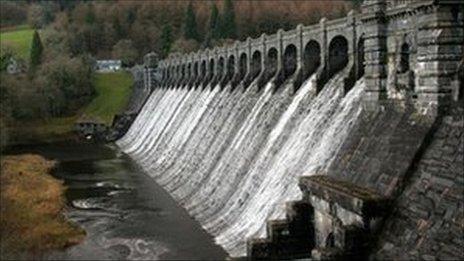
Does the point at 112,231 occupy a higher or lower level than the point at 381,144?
lower

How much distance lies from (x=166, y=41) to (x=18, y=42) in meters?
41.2

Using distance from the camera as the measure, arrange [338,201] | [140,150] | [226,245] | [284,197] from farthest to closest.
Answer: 1. [140,150]
2. [226,245]
3. [284,197]
4. [338,201]

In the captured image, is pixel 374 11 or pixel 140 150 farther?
pixel 140 150

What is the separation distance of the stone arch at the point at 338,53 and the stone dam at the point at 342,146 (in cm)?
11

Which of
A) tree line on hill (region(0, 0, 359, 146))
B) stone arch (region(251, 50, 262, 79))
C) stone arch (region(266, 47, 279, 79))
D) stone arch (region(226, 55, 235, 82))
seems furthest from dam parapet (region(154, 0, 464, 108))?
tree line on hill (region(0, 0, 359, 146))

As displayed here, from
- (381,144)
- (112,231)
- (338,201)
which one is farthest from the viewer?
(112,231)

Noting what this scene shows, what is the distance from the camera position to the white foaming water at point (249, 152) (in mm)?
36031

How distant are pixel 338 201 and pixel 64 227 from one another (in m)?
27.9

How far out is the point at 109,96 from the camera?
14275 cm

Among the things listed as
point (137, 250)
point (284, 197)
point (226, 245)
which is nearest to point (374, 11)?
point (284, 197)

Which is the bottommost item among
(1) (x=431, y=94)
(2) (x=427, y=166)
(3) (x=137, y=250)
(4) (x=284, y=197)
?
(3) (x=137, y=250)

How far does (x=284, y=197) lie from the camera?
35.0 metres

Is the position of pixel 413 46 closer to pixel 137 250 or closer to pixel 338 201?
pixel 338 201

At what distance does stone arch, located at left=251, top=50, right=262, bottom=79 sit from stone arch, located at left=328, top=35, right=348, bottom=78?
760 inches
